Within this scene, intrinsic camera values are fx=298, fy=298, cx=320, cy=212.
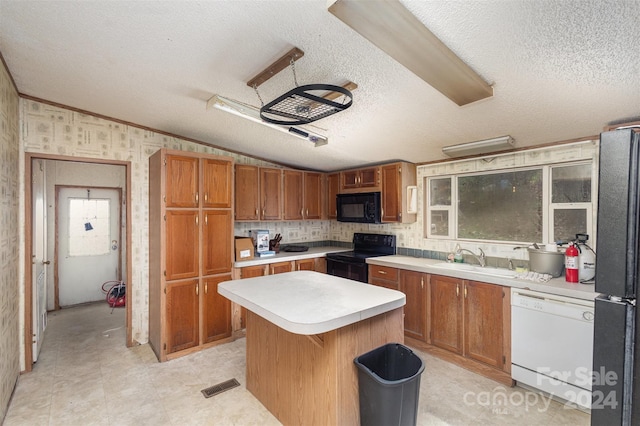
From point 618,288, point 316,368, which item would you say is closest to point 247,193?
point 316,368

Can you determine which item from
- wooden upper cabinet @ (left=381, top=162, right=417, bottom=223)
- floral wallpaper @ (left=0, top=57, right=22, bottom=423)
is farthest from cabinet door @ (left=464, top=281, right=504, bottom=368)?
floral wallpaper @ (left=0, top=57, right=22, bottom=423)

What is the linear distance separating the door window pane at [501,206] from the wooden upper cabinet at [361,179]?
106 cm

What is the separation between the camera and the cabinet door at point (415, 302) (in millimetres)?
3238

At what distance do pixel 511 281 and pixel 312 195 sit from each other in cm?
293

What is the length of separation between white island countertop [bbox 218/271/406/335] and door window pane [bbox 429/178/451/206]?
80.4 inches

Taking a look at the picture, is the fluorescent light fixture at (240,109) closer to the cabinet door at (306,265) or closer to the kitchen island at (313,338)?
the kitchen island at (313,338)

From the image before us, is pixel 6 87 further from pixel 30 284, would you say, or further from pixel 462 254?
pixel 462 254

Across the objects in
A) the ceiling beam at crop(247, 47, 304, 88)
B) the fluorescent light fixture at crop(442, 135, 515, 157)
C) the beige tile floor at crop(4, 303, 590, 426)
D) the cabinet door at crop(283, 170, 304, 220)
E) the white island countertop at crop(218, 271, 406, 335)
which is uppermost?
the ceiling beam at crop(247, 47, 304, 88)

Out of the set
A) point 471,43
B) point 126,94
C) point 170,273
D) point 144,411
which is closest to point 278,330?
point 144,411

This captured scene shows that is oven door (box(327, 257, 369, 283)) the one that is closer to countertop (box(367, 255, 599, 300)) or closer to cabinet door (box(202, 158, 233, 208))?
countertop (box(367, 255, 599, 300))

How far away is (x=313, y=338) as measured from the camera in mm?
1816

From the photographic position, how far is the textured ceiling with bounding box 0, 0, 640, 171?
1.44 metres

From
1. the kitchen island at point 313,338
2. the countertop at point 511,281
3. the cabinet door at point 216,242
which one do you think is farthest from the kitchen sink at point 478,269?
the cabinet door at point 216,242

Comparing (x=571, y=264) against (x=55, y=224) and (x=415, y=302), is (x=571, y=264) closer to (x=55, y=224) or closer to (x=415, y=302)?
(x=415, y=302)
